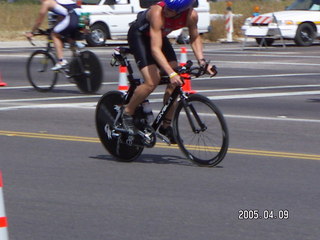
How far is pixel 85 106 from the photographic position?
45.9 feet

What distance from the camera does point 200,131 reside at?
882 cm

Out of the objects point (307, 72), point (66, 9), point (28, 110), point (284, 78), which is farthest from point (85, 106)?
point (307, 72)

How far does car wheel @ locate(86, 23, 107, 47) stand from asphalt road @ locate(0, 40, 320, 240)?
15.1 m

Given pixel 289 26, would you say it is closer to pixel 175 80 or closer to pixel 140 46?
pixel 140 46

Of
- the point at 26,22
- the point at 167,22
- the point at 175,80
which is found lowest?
the point at 26,22

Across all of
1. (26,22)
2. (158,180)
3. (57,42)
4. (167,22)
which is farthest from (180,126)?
(26,22)

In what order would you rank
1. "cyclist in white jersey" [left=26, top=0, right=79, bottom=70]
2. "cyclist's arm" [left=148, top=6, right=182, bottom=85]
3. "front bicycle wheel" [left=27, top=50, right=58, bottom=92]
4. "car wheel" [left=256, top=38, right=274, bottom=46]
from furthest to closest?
"car wheel" [left=256, top=38, right=274, bottom=46] < "front bicycle wheel" [left=27, top=50, right=58, bottom=92] < "cyclist in white jersey" [left=26, top=0, right=79, bottom=70] < "cyclist's arm" [left=148, top=6, right=182, bottom=85]

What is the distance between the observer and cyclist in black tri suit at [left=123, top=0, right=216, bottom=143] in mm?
8531

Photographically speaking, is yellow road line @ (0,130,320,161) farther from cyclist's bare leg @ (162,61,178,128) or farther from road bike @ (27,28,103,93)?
road bike @ (27,28,103,93)

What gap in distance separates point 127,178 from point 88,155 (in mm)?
1390

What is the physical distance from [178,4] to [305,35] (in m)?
21.5

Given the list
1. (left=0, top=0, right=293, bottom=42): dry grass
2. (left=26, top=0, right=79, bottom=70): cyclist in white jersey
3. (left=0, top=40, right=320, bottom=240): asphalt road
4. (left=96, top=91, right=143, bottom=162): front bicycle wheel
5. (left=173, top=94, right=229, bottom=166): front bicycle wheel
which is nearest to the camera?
(left=0, top=40, right=320, bottom=240): asphalt road

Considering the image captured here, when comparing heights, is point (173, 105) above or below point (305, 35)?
above

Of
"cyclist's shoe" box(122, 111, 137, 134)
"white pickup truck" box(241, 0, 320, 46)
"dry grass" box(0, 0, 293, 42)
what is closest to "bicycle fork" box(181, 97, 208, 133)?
"cyclist's shoe" box(122, 111, 137, 134)
